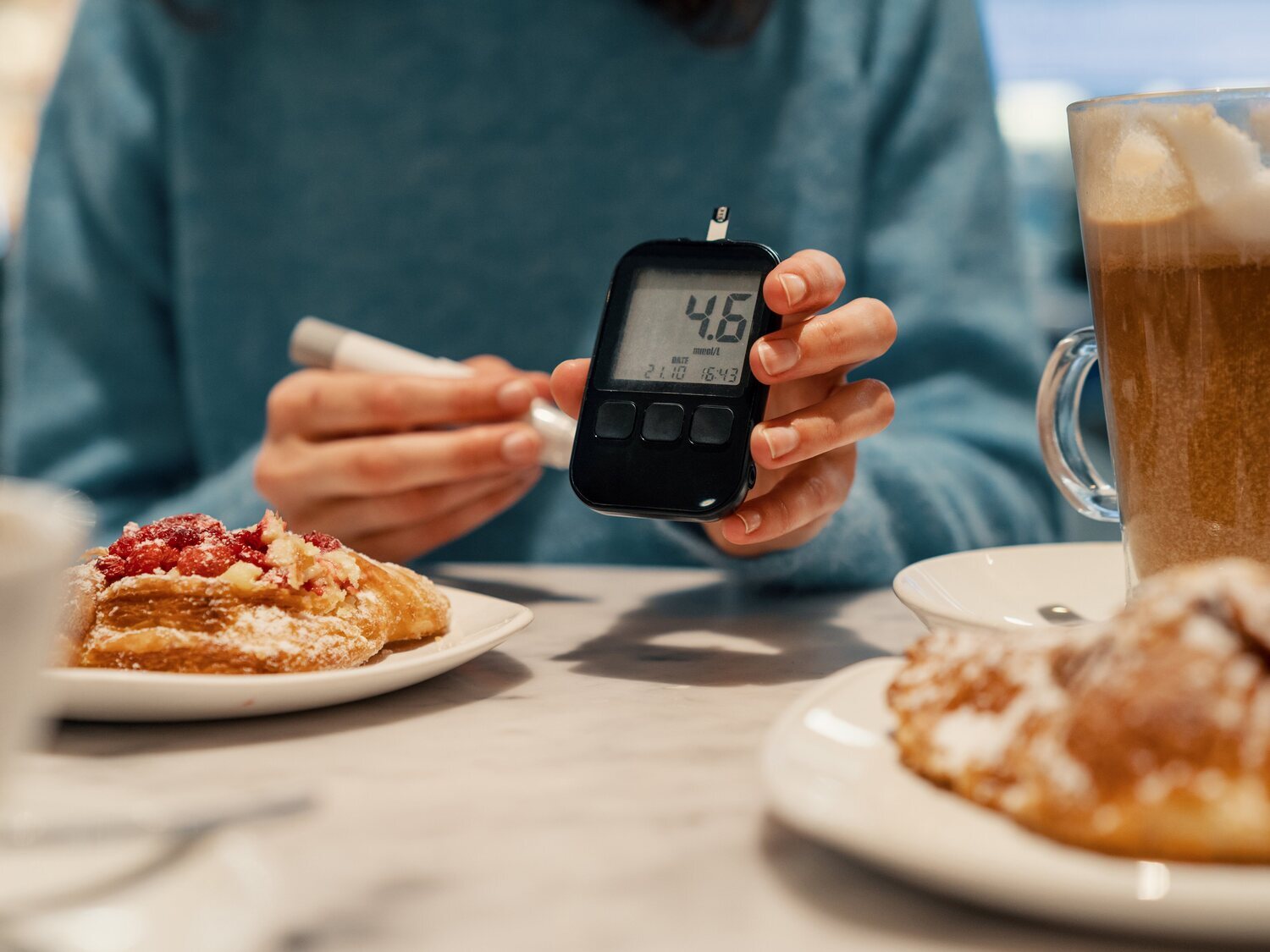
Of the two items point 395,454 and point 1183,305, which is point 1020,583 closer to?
point 1183,305

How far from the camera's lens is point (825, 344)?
804mm

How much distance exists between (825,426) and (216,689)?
43cm

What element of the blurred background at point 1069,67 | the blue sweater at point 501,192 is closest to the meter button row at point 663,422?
the blue sweater at point 501,192

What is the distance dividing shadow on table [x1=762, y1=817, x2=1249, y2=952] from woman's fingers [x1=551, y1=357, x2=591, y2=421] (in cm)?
47

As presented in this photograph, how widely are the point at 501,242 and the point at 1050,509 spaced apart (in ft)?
2.61

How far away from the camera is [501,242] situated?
160cm

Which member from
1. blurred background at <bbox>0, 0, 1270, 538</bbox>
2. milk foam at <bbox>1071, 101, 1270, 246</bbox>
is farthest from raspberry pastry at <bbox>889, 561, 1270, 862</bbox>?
blurred background at <bbox>0, 0, 1270, 538</bbox>

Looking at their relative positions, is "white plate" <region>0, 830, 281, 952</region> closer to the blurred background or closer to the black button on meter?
the black button on meter

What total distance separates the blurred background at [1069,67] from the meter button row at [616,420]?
9.28 ft

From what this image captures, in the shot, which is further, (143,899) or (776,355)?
(776,355)

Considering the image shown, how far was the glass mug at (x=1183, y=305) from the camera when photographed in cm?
72

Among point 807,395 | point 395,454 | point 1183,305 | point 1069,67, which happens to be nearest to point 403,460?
point 395,454

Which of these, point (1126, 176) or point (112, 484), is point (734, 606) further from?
point (112, 484)

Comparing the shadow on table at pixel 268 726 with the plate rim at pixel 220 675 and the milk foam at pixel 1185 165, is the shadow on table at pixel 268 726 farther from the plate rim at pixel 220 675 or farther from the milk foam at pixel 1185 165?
the milk foam at pixel 1185 165
